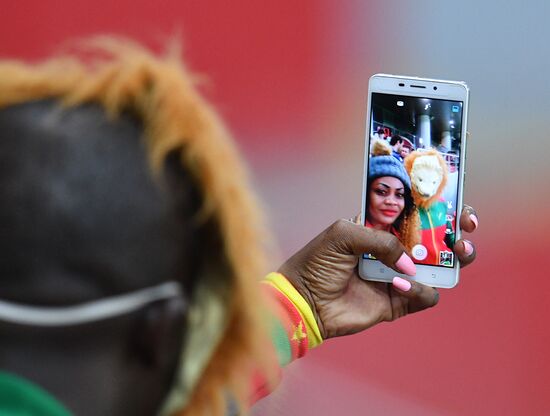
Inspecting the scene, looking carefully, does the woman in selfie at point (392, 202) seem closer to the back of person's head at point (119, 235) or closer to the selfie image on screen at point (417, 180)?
the selfie image on screen at point (417, 180)

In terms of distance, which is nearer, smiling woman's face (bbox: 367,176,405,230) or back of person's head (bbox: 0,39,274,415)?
back of person's head (bbox: 0,39,274,415)

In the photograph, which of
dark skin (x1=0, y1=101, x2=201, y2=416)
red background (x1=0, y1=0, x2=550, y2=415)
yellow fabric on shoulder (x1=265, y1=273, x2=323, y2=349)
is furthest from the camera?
red background (x1=0, y1=0, x2=550, y2=415)

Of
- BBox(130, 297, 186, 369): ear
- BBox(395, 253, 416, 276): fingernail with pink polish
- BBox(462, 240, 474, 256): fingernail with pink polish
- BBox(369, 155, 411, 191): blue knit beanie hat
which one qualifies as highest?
BBox(369, 155, 411, 191): blue knit beanie hat

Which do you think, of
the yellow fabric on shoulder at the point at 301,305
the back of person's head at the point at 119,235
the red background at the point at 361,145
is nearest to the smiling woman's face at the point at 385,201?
the yellow fabric on shoulder at the point at 301,305

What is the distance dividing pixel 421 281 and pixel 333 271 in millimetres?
102

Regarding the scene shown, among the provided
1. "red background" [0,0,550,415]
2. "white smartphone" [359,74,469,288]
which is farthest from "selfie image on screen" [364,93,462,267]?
"red background" [0,0,550,415]

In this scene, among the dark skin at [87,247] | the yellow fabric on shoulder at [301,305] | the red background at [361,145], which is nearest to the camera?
the dark skin at [87,247]

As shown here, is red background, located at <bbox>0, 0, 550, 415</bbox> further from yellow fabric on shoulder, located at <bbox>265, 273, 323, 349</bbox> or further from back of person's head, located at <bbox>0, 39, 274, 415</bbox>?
back of person's head, located at <bbox>0, 39, 274, 415</bbox>

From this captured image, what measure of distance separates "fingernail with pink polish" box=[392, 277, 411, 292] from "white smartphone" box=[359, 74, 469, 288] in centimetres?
1

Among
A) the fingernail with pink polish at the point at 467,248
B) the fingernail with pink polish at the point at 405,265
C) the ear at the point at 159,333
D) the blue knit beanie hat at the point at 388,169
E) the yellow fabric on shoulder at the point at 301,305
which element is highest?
the blue knit beanie hat at the point at 388,169

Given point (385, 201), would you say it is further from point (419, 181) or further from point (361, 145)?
point (361, 145)

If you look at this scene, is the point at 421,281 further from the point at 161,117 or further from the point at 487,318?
the point at 161,117

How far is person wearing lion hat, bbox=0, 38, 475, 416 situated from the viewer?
0.43 metres

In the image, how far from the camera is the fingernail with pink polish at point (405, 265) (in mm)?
924
